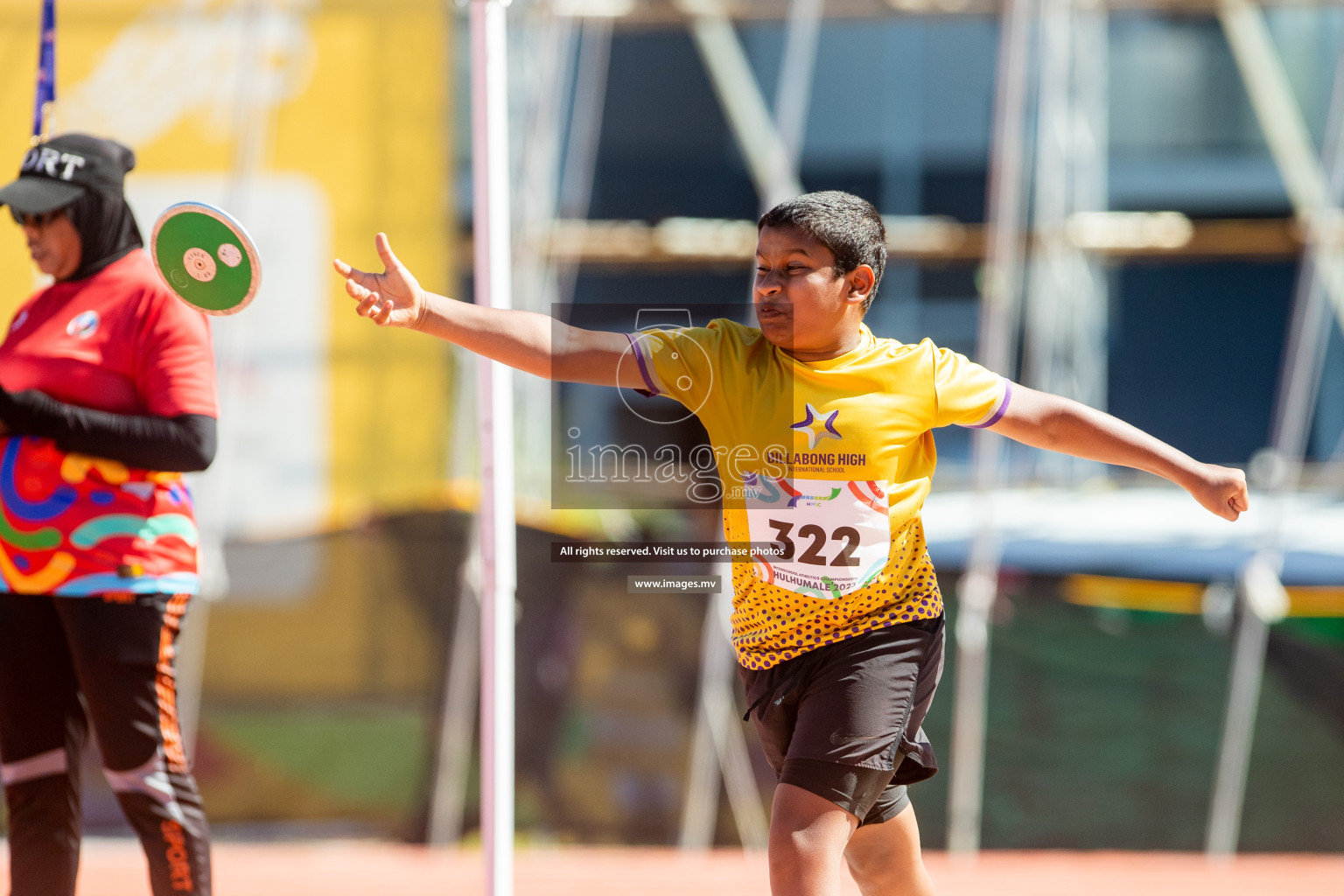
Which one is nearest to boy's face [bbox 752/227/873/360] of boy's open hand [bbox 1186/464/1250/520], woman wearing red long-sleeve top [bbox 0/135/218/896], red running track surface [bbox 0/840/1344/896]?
boy's open hand [bbox 1186/464/1250/520]

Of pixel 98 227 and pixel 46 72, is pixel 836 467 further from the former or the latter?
pixel 46 72

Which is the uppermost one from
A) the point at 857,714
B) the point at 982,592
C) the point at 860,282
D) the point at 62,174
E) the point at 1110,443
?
the point at 62,174

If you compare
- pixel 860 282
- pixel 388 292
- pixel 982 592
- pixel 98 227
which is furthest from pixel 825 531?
pixel 982 592

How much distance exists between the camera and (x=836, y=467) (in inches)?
64.6

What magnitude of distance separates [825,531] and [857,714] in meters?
0.25

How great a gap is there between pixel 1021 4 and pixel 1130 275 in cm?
276

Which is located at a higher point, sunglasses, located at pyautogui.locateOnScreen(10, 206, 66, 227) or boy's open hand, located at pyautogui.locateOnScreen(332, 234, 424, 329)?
sunglasses, located at pyautogui.locateOnScreen(10, 206, 66, 227)

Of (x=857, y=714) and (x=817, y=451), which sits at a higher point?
(x=817, y=451)

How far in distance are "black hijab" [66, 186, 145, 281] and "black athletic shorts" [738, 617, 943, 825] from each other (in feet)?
3.97

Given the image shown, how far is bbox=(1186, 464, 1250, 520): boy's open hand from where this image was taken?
1.66 m

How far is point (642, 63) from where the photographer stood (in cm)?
618

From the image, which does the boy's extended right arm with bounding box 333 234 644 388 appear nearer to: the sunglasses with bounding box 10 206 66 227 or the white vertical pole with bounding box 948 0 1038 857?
the sunglasses with bounding box 10 206 66 227

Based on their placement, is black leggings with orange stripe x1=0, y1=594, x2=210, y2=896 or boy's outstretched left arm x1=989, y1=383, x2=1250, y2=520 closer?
boy's outstretched left arm x1=989, y1=383, x2=1250, y2=520

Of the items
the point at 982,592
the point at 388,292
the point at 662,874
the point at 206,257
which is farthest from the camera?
the point at 982,592
